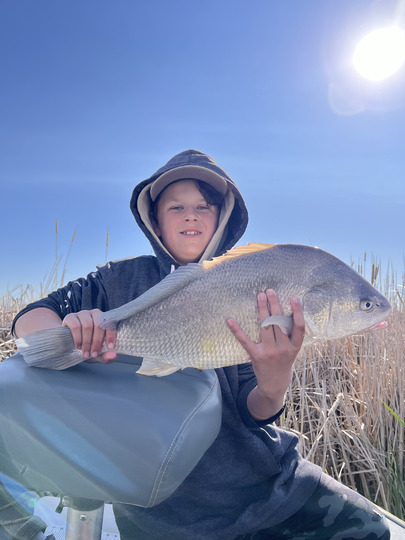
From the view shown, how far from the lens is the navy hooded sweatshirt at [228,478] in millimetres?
1958

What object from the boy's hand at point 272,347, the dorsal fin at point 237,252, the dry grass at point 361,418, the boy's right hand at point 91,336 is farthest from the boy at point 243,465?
the dry grass at point 361,418

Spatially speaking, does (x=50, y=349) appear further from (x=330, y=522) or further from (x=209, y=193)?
(x=330, y=522)

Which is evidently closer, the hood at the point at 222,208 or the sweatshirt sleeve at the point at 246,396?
the sweatshirt sleeve at the point at 246,396

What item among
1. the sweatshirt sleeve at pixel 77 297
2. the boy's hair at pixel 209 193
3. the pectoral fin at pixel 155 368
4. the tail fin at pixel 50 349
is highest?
the boy's hair at pixel 209 193

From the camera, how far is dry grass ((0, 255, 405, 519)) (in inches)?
113

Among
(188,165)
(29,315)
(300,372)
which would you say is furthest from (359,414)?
(29,315)

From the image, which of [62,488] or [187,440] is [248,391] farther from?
[62,488]

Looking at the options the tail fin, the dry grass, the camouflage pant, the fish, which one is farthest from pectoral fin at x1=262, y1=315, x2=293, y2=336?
the dry grass

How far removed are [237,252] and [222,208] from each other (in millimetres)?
832

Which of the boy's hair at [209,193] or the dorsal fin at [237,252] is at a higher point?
the boy's hair at [209,193]

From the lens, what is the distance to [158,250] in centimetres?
246

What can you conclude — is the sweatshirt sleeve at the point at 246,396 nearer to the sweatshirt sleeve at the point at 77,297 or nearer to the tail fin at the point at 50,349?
the sweatshirt sleeve at the point at 77,297

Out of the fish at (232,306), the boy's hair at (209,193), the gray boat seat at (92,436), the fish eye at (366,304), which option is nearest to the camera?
the gray boat seat at (92,436)

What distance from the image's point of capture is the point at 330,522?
2031mm
